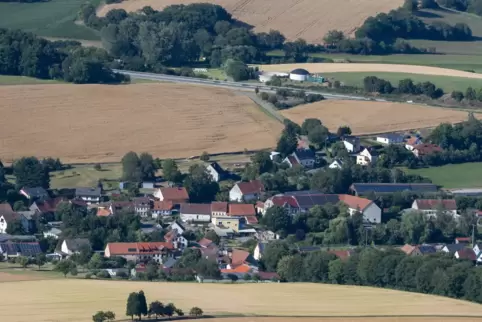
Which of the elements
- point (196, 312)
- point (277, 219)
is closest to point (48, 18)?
point (277, 219)

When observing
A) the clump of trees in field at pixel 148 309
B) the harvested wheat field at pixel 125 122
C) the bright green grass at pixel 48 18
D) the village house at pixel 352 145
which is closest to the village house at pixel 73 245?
the clump of trees in field at pixel 148 309

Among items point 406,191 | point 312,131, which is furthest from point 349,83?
point 406,191

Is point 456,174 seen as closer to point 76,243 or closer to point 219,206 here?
point 219,206

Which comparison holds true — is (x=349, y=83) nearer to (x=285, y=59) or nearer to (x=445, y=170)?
(x=285, y=59)

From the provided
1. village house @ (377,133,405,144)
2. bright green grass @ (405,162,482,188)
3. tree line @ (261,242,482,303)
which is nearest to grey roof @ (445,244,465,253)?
tree line @ (261,242,482,303)

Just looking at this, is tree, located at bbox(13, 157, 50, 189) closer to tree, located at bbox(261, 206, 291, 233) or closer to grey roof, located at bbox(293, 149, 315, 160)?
tree, located at bbox(261, 206, 291, 233)

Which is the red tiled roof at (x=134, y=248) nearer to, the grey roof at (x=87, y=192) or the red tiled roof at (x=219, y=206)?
the red tiled roof at (x=219, y=206)
